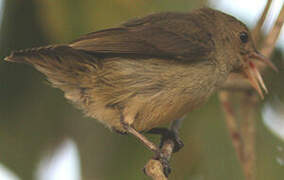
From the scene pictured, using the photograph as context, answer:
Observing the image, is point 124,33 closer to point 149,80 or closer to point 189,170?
point 149,80

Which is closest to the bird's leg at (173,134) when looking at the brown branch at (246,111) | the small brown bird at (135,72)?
the small brown bird at (135,72)

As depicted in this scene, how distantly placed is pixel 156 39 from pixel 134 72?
1.15 ft

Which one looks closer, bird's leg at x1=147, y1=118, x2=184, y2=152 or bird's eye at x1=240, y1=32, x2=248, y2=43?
bird's leg at x1=147, y1=118, x2=184, y2=152

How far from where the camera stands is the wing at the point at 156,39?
15.5ft

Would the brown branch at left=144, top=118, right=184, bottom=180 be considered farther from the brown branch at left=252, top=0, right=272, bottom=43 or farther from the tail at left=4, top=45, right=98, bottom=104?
the brown branch at left=252, top=0, right=272, bottom=43

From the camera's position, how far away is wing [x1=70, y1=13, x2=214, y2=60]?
15.5ft

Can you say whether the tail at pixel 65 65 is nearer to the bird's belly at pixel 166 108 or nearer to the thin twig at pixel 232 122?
the bird's belly at pixel 166 108

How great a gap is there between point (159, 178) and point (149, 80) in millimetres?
1030

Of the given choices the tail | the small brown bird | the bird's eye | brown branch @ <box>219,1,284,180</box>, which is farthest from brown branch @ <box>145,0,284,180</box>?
the tail

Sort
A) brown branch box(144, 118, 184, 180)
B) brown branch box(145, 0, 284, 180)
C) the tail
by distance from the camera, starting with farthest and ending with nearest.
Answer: brown branch box(145, 0, 284, 180)
the tail
brown branch box(144, 118, 184, 180)

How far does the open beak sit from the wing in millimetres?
458

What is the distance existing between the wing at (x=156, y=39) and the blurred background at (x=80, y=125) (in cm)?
25

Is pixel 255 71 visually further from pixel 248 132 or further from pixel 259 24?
pixel 248 132

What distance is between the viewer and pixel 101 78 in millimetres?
4891
